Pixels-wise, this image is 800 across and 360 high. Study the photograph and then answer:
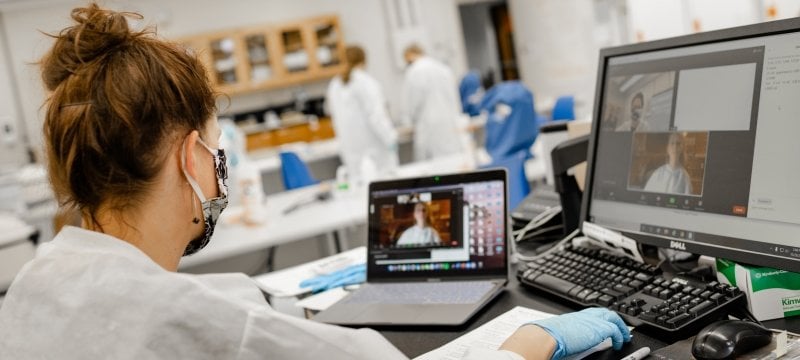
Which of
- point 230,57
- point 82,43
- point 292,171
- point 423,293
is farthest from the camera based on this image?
point 230,57

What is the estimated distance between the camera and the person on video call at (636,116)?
3.98ft

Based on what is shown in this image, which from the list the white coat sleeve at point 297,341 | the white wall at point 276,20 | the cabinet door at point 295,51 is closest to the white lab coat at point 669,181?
the white coat sleeve at point 297,341

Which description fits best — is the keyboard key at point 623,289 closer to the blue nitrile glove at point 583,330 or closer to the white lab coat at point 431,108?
the blue nitrile glove at point 583,330

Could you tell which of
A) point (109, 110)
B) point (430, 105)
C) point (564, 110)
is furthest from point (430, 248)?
point (430, 105)

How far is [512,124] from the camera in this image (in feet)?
14.3

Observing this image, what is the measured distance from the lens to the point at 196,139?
93 cm

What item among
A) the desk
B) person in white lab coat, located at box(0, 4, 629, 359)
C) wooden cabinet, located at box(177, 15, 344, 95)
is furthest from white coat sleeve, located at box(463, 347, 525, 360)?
wooden cabinet, located at box(177, 15, 344, 95)

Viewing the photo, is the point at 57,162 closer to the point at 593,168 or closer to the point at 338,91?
the point at 593,168

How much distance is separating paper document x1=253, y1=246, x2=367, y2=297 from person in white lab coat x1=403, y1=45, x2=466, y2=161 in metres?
3.68

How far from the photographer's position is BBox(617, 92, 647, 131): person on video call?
1.21 m

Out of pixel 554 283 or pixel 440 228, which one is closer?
pixel 554 283

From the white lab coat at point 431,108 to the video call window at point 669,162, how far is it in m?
4.17

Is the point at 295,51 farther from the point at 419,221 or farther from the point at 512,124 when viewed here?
the point at 419,221

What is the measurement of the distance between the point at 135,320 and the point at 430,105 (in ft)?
16.1
